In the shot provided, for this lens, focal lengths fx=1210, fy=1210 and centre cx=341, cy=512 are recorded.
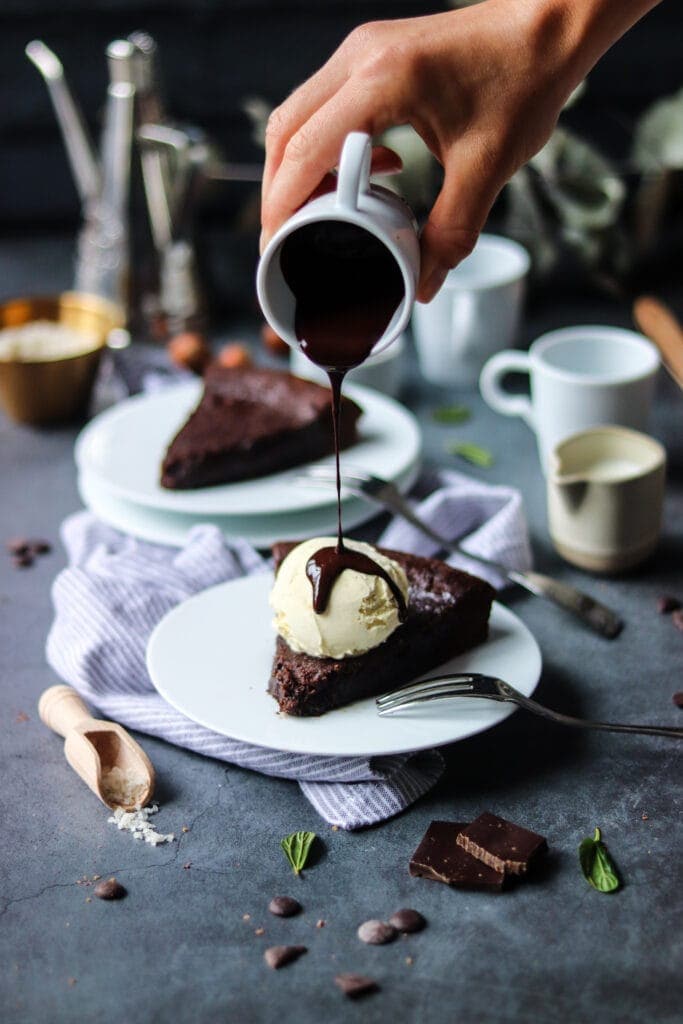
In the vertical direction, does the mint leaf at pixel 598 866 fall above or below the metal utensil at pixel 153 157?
below

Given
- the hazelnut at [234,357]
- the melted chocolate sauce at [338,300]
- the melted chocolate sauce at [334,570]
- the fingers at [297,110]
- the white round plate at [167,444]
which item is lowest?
the hazelnut at [234,357]

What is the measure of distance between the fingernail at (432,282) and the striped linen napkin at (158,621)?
0.61 metres

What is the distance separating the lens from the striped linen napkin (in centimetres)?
167

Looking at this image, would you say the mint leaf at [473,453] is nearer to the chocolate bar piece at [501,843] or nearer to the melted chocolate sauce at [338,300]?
the melted chocolate sauce at [338,300]

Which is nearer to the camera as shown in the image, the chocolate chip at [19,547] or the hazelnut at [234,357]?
the chocolate chip at [19,547]

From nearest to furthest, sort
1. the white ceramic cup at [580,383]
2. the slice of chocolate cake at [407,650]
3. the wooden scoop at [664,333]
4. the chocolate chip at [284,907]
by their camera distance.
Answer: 1. the chocolate chip at [284,907]
2. the slice of chocolate cake at [407,650]
3. the white ceramic cup at [580,383]
4. the wooden scoop at [664,333]

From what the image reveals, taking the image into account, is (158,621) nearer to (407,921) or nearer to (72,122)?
(407,921)

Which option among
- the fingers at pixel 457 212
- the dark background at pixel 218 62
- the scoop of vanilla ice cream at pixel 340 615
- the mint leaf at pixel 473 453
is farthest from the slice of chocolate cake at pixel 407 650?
the dark background at pixel 218 62

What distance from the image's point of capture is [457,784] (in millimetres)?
1701

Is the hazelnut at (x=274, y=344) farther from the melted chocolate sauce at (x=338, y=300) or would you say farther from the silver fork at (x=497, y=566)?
the melted chocolate sauce at (x=338, y=300)

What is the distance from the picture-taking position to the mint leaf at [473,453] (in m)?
2.65

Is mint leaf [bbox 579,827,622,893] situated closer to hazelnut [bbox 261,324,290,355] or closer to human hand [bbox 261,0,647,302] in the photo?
human hand [bbox 261,0,647,302]

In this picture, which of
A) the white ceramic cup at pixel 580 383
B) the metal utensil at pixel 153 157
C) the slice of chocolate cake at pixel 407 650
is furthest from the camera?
the metal utensil at pixel 153 157

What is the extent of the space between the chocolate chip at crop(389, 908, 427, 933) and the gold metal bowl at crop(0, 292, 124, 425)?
165 cm
